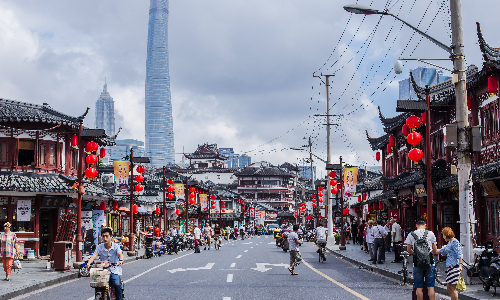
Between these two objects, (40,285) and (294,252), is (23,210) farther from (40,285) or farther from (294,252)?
(294,252)

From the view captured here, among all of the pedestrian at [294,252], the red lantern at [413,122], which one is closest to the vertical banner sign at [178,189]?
the pedestrian at [294,252]

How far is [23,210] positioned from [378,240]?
18415 millimetres

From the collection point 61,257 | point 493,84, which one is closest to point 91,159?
point 61,257

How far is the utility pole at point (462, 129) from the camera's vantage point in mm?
16328

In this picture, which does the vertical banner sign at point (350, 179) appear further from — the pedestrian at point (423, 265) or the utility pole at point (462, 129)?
the pedestrian at point (423, 265)

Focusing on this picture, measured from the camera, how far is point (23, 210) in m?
29.7

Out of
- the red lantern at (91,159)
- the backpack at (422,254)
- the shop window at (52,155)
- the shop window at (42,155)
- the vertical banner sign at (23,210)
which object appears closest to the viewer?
the backpack at (422,254)

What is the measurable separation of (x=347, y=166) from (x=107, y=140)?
18.8m

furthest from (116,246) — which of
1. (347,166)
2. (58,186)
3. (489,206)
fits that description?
(347,166)

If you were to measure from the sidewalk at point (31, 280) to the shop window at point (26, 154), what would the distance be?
814cm

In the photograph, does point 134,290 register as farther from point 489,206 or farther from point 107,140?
point 107,140

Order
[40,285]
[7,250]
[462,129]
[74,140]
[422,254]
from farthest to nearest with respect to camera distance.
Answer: [74,140] < [7,250] < [40,285] < [462,129] < [422,254]

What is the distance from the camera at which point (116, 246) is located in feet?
37.7

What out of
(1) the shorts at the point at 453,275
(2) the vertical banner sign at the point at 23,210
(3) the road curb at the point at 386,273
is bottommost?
(3) the road curb at the point at 386,273
